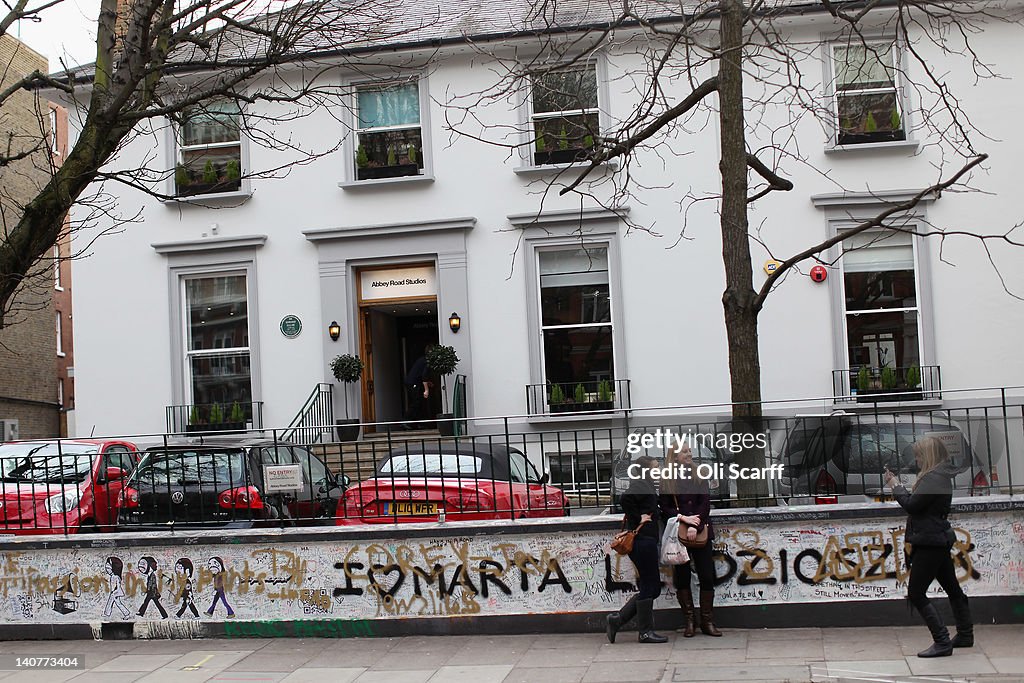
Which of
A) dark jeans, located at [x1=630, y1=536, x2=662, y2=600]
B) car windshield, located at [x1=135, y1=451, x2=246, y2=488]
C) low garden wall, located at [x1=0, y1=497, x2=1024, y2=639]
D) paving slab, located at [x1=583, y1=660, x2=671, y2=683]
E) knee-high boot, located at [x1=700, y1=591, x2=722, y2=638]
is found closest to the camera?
paving slab, located at [x1=583, y1=660, x2=671, y2=683]

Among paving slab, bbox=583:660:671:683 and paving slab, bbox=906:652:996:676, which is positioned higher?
paving slab, bbox=906:652:996:676

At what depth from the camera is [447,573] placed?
381 inches

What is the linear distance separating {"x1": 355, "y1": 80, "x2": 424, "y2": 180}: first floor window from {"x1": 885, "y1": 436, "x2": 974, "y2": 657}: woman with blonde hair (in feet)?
41.3

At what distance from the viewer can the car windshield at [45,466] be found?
1049 centimetres

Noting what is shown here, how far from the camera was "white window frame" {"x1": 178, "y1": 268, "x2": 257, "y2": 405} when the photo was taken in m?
19.4

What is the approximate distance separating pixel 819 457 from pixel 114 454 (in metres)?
6.83

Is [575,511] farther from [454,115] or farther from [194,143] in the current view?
[194,143]

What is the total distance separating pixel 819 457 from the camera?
9492 millimetres

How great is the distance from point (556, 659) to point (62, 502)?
16.6ft

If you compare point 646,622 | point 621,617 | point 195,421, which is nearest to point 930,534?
point 646,622

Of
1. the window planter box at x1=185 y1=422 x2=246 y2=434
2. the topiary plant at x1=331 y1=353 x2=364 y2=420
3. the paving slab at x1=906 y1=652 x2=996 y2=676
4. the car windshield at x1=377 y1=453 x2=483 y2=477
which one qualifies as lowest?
the paving slab at x1=906 y1=652 x2=996 y2=676

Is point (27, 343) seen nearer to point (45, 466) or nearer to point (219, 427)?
point (219, 427)

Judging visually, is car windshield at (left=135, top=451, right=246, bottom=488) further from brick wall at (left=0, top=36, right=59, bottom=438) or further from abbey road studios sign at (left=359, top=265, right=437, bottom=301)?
brick wall at (left=0, top=36, right=59, bottom=438)

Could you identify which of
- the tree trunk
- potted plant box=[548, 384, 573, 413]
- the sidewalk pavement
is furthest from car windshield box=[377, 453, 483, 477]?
potted plant box=[548, 384, 573, 413]
